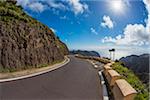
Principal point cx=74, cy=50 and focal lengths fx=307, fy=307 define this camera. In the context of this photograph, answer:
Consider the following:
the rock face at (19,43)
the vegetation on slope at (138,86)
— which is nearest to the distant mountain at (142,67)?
the vegetation on slope at (138,86)

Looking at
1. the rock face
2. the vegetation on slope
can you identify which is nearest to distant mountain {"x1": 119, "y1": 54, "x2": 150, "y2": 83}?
the vegetation on slope

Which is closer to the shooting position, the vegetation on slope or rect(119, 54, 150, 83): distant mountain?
the vegetation on slope

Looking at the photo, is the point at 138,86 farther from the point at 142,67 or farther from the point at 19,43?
the point at 142,67

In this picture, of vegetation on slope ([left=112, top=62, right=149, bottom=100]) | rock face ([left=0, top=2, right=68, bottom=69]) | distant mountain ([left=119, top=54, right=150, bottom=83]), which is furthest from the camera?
distant mountain ([left=119, top=54, right=150, bottom=83])

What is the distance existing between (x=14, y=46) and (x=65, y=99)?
38.8 ft

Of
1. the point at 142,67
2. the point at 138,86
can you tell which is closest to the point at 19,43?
the point at 138,86

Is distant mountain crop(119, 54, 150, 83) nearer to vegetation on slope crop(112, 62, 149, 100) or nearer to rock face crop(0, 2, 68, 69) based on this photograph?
vegetation on slope crop(112, 62, 149, 100)

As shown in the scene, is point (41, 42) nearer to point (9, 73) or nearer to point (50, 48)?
point (50, 48)

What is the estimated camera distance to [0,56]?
830 inches

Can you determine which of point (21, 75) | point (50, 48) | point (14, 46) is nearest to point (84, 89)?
point (21, 75)

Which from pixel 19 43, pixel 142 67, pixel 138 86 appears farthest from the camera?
pixel 142 67

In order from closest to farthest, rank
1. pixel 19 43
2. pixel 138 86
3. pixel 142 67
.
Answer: pixel 138 86 < pixel 19 43 < pixel 142 67

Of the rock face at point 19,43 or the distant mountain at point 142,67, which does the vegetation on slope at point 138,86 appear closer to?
the distant mountain at point 142,67

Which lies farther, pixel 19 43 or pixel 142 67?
pixel 142 67
